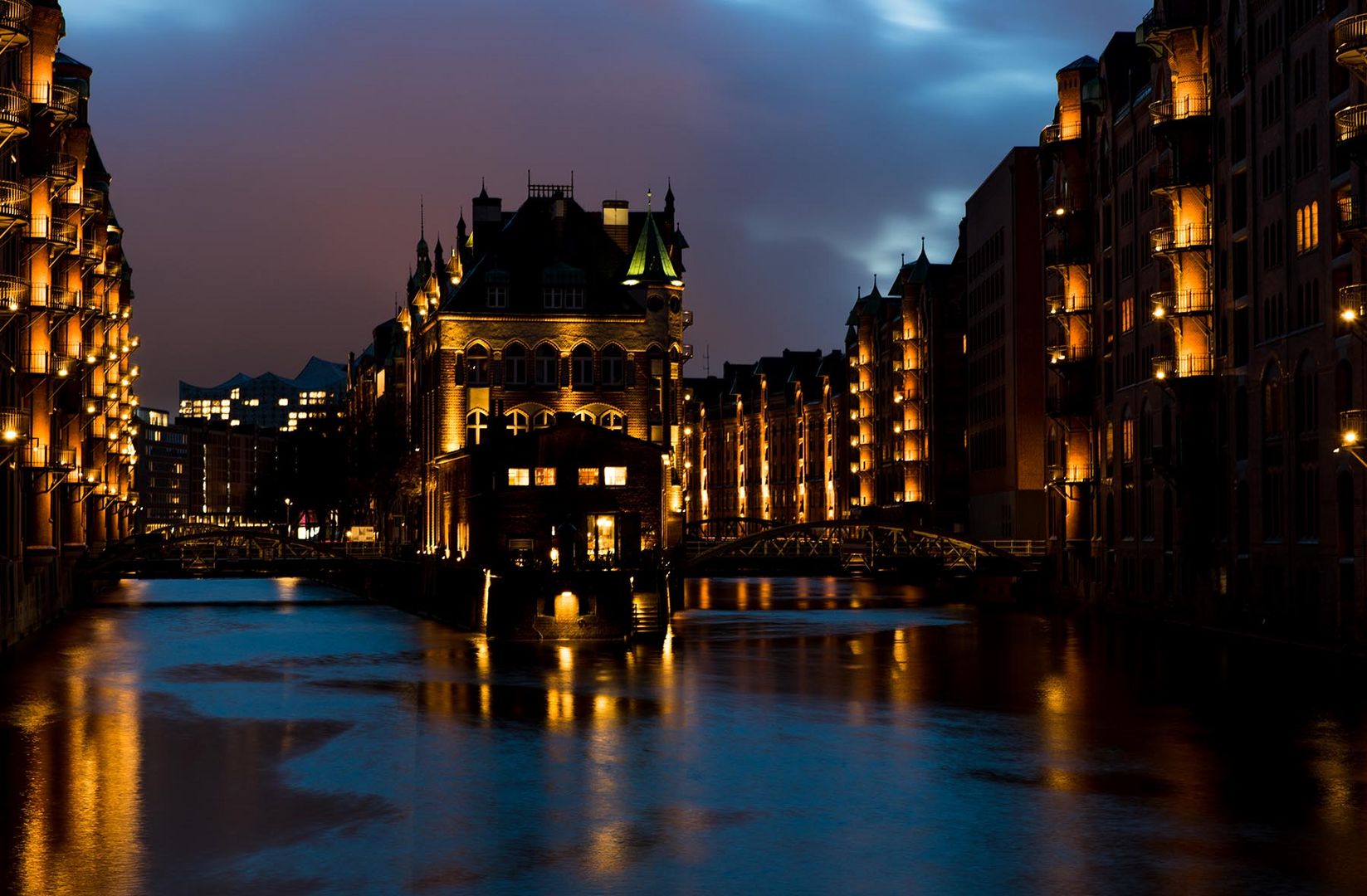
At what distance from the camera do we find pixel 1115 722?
5056 centimetres

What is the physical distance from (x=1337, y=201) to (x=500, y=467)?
45.4 meters

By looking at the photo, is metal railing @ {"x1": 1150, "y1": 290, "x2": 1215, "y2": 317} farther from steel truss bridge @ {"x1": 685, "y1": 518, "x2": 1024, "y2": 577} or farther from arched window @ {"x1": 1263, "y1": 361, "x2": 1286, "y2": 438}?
steel truss bridge @ {"x1": 685, "y1": 518, "x2": 1024, "y2": 577}

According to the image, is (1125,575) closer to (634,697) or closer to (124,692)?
(634,697)

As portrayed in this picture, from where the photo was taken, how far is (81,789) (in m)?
38.0

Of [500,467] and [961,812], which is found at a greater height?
[500,467]

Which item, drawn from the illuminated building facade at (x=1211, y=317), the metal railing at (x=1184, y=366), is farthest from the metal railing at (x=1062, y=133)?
the metal railing at (x=1184, y=366)

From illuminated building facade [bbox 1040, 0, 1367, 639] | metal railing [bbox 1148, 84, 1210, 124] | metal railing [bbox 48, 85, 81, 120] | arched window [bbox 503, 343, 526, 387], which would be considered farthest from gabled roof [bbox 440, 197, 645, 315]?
metal railing [bbox 1148, 84, 1210, 124]

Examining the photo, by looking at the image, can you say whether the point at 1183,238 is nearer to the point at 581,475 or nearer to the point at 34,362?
the point at 581,475

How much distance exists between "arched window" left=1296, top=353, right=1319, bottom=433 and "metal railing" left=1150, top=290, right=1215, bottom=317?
1287 cm

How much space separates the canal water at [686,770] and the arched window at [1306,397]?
856 cm

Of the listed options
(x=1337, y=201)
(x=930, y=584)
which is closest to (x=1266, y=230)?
(x=1337, y=201)

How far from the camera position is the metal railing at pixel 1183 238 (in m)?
82.3

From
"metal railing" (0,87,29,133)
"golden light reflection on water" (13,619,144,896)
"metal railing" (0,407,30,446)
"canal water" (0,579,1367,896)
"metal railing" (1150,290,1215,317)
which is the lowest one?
"canal water" (0,579,1367,896)

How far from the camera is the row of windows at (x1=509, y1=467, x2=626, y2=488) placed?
94.4m
